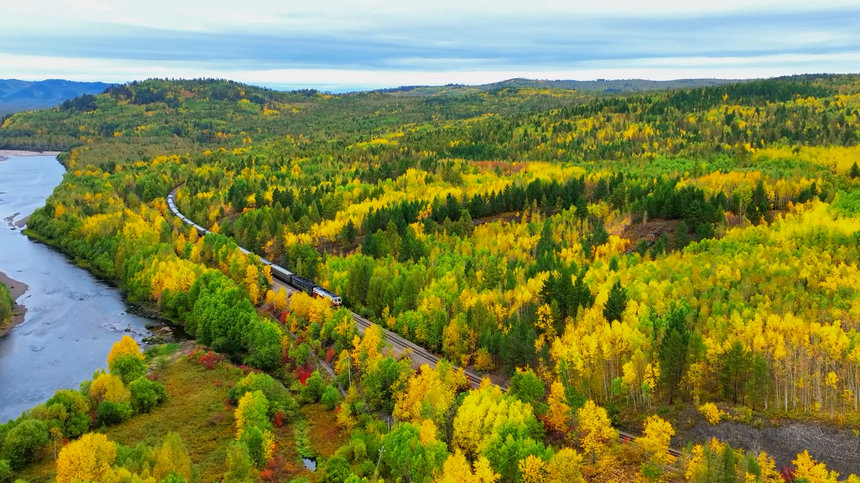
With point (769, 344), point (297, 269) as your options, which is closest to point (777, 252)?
point (769, 344)

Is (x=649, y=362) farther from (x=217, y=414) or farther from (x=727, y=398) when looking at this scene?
(x=217, y=414)

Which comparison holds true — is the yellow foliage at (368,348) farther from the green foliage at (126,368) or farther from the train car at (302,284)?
the green foliage at (126,368)

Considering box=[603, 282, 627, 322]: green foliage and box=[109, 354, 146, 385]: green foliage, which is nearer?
box=[109, 354, 146, 385]: green foliage

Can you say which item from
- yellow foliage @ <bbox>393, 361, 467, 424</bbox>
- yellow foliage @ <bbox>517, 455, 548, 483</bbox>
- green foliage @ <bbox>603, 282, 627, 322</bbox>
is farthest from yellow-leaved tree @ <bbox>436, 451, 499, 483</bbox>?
green foliage @ <bbox>603, 282, 627, 322</bbox>

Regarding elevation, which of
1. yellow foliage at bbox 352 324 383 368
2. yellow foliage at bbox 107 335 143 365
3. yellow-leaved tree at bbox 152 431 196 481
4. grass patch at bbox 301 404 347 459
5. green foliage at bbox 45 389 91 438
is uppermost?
yellow foliage at bbox 352 324 383 368

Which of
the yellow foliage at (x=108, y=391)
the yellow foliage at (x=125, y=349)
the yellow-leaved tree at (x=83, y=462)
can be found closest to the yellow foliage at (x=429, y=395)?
the yellow-leaved tree at (x=83, y=462)

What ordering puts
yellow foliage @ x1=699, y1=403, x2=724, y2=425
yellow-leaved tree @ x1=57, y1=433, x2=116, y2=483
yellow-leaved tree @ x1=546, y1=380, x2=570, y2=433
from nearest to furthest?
yellow-leaved tree @ x1=57, y1=433, x2=116, y2=483, yellow foliage @ x1=699, y1=403, x2=724, y2=425, yellow-leaved tree @ x1=546, y1=380, x2=570, y2=433

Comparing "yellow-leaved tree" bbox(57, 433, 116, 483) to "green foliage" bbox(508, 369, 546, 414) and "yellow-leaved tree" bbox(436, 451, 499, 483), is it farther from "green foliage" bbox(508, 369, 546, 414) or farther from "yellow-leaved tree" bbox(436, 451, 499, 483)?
"green foliage" bbox(508, 369, 546, 414)
